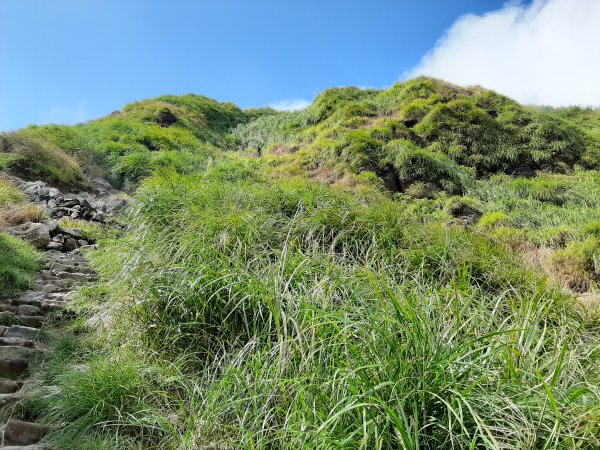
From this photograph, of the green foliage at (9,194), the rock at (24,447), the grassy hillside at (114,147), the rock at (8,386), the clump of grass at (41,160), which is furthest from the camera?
the grassy hillside at (114,147)

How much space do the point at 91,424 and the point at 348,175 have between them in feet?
27.3

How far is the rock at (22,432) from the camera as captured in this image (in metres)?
2.43

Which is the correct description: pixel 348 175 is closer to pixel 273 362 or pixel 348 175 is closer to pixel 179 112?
pixel 273 362

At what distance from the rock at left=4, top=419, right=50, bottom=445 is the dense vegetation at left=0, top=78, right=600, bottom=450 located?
17cm

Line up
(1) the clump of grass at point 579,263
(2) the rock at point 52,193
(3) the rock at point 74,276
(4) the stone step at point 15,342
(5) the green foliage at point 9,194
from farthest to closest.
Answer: (2) the rock at point 52,193 < (5) the green foliage at point 9,194 < (1) the clump of grass at point 579,263 < (3) the rock at point 74,276 < (4) the stone step at point 15,342

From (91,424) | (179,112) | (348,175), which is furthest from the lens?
(179,112)

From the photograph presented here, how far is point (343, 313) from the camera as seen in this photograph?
2.99m

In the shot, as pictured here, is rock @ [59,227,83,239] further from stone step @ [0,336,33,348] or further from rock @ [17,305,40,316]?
stone step @ [0,336,33,348]

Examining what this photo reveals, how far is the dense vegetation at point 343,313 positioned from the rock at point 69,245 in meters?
1.25

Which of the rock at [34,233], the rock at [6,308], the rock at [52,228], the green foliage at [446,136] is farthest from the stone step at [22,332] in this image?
the green foliage at [446,136]

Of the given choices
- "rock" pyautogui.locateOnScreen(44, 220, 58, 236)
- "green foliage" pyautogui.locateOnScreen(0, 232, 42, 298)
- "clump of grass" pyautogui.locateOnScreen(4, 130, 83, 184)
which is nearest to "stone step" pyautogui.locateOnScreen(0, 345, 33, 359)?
"green foliage" pyautogui.locateOnScreen(0, 232, 42, 298)

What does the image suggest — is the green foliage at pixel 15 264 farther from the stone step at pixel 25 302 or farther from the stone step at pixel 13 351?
the stone step at pixel 13 351

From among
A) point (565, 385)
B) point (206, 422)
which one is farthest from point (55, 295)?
point (565, 385)

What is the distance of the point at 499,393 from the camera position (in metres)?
2.10
